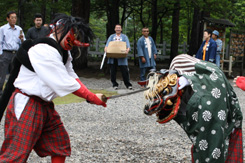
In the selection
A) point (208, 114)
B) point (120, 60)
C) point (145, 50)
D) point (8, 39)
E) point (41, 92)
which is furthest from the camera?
point (145, 50)

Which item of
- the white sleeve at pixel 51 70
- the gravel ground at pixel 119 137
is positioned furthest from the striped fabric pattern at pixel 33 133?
the gravel ground at pixel 119 137

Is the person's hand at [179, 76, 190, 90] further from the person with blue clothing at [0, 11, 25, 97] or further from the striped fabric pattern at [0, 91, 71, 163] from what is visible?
the person with blue clothing at [0, 11, 25, 97]

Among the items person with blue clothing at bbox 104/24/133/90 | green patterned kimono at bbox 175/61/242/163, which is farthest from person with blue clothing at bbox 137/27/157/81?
green patterned kimono at bbox 175/61/242/163

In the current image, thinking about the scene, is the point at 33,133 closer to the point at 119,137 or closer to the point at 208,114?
the point at 208,114

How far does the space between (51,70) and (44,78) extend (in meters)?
0.08

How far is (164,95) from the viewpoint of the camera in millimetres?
2680

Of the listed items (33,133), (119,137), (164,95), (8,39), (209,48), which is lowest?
(119,137)

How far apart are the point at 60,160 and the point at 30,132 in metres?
0.45

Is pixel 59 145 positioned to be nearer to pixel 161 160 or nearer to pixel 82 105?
pixel 161 160

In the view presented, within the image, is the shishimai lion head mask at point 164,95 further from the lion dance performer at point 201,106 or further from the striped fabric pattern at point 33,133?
the striped fabric pattern at point 33,133

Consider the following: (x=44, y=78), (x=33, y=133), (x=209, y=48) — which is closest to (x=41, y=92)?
(x=44, y=78)

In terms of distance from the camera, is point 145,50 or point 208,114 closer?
point 208,114

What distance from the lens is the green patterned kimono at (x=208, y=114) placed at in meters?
2.54

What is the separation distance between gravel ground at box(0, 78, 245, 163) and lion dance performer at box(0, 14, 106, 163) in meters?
1.14
